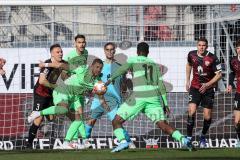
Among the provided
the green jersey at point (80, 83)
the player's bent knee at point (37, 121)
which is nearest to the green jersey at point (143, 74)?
the green jersey at point (80, 83)

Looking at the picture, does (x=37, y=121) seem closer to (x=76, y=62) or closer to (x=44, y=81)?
(x=44, y=81)

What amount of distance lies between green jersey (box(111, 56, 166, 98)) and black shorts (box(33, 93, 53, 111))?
2657 millimetres

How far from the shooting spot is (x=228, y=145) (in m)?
17.1

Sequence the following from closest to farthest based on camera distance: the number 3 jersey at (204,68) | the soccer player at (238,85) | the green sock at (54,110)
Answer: the green sock at (54,110) < the soccer player at (238,85) < the number 3 jersey at (204,68)

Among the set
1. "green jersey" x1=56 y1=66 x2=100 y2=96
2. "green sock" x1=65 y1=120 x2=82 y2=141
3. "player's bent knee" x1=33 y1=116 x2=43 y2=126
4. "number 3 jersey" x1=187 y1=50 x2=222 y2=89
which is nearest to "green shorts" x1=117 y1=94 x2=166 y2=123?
"green sock" x1=65 y1=120 x2=82 y2=141

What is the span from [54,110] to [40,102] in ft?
1.84

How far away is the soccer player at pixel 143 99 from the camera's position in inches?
506

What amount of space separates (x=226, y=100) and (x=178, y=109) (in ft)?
3.32

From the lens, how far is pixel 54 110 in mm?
14812

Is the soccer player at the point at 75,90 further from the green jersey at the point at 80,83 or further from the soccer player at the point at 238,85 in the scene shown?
the soccer player at the point at 238,85

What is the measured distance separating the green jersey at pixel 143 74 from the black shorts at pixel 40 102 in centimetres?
266

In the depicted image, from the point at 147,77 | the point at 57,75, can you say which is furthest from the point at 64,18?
the point at 147,77

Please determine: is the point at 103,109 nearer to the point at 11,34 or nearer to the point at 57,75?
the point at 57,75

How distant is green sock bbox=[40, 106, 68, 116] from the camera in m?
14.7
